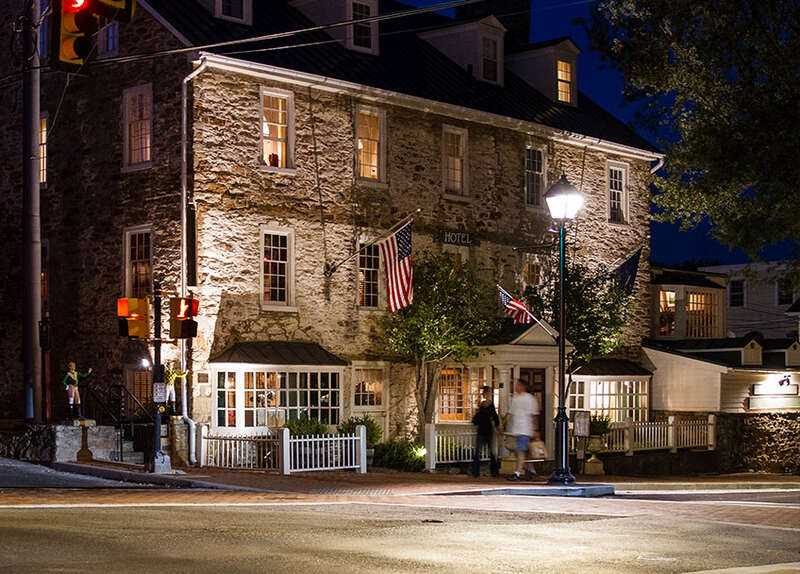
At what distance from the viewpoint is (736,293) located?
5516 cm

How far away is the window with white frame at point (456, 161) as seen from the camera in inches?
1186

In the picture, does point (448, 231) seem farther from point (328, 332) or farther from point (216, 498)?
point (216, 498)

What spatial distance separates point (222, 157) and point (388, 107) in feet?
16.0

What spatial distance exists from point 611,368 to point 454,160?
24.7 feet

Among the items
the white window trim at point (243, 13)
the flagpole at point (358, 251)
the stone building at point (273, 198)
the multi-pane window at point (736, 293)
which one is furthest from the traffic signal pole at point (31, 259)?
the multi-pane window at point (736, 293)

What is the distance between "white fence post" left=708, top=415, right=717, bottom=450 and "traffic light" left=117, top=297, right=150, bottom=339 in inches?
722

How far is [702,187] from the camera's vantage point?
27.1m

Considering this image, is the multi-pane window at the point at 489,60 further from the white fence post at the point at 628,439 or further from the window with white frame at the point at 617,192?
the white fence post at the point at 628,439

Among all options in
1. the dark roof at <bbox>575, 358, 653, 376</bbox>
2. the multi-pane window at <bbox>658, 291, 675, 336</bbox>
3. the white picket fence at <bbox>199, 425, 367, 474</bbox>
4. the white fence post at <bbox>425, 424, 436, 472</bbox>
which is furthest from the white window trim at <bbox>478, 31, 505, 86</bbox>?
the white picket fence at <bbox>199, 425, 367, 474</bbox>

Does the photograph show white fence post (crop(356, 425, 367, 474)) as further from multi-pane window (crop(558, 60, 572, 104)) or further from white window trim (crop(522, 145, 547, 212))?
multi-pane window (crop(558, 60, 572, 104))

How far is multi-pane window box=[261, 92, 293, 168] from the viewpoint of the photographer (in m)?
26.5

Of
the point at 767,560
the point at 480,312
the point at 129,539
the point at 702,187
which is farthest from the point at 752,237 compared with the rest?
the point at 129,539

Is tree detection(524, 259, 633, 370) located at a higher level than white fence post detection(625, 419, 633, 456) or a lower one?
higher

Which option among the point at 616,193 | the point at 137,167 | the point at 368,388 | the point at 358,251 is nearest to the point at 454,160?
the point at 358,251
